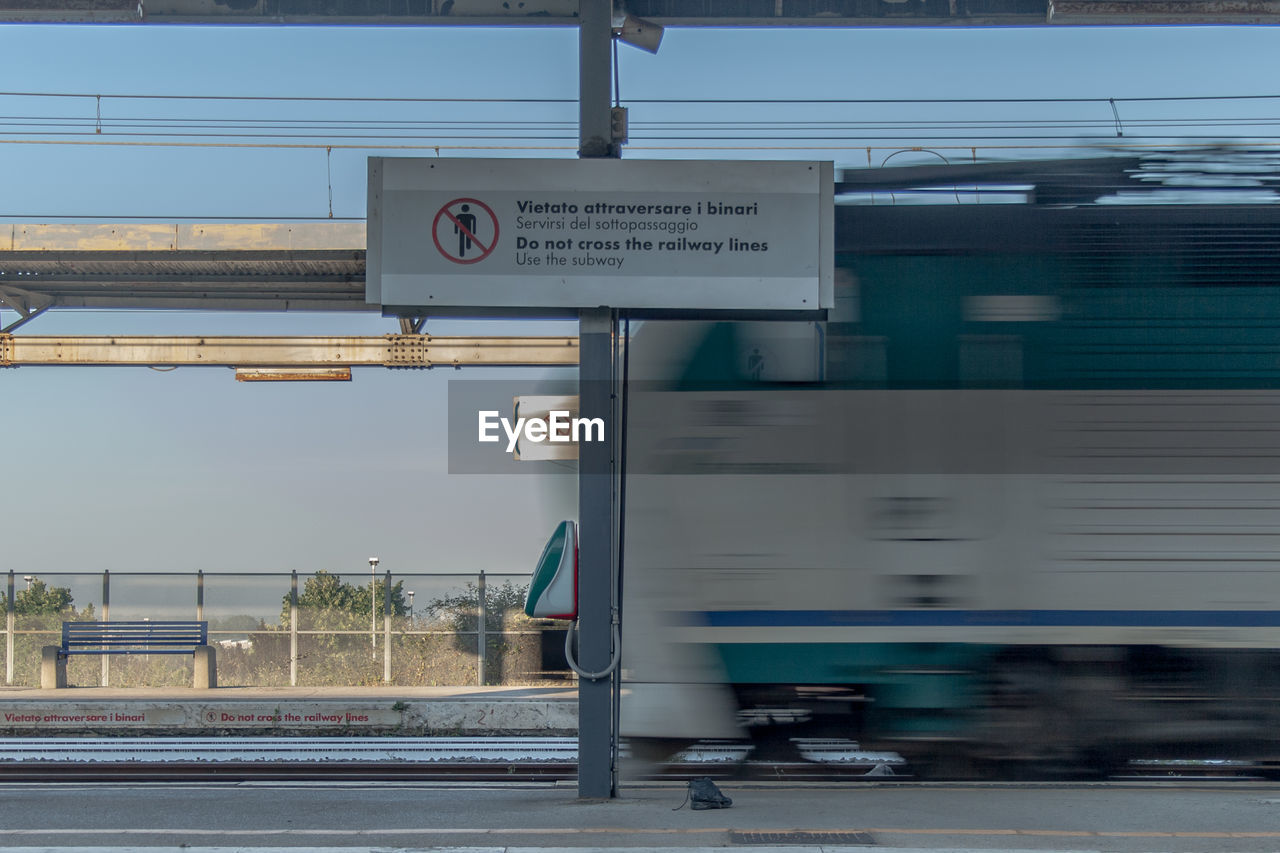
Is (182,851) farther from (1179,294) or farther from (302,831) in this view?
(1179,294)

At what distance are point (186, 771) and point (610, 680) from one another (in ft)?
17.8

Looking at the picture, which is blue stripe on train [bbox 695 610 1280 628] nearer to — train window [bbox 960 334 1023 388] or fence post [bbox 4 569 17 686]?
train window [bbox 960 334 1023 388]

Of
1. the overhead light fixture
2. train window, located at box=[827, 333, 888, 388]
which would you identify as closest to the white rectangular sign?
train window, located at box=[827, 333, 888, 388]

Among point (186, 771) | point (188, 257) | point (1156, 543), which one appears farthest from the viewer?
point (188, 257)

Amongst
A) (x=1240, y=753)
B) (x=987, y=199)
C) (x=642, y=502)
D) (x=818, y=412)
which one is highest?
(x=987, y=199)

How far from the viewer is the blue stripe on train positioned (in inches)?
244

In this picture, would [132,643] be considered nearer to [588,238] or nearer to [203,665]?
[203,665]

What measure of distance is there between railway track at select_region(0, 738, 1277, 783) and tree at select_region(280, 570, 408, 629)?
16.4ft

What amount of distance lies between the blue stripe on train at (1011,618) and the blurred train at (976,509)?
14 mm

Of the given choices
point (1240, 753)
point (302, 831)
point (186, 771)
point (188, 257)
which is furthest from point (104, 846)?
point (188, 257)

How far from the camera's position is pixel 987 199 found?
6.61 metres

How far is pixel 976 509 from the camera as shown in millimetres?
6250

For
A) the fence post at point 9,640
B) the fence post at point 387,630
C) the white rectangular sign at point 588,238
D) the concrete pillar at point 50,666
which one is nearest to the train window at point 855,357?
the white rectangular sign at point 588,238

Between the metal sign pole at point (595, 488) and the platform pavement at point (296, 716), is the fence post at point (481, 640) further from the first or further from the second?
the metal sign pole at point (595, 488)
